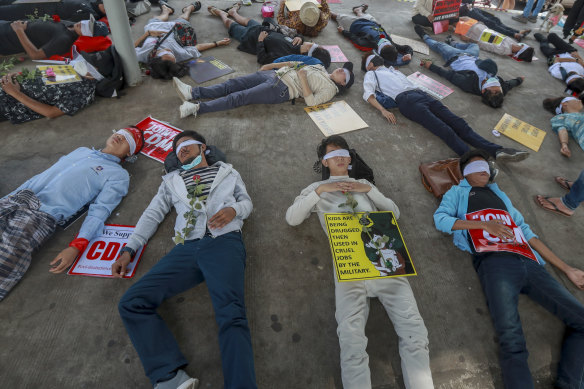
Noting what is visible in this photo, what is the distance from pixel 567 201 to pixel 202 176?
12.8ft

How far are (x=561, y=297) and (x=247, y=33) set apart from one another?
556 cm

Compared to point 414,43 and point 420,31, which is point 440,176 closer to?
point 414,43

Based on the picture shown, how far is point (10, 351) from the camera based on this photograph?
5.84ft

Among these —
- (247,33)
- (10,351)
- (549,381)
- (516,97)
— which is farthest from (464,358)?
(247,33)

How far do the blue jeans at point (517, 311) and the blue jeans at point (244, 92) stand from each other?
10.6 ft

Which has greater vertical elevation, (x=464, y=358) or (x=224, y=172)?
(x=224, y=172)

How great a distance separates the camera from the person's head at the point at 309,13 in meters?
5.23

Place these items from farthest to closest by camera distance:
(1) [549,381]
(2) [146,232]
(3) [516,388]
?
(2) [146,232], (1) [549,381], (3) [516,388]

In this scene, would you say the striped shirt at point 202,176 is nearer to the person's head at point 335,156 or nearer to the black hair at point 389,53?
the person's head at point 335,156

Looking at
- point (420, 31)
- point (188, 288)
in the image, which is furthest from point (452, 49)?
point (188, 288)

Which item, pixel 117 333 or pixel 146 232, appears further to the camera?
pixel 146 232

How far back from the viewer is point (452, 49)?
17.9 feet

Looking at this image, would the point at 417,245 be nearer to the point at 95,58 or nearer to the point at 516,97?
the point at 516,97

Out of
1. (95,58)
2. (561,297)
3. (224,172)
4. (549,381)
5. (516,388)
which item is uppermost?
(95,58)
